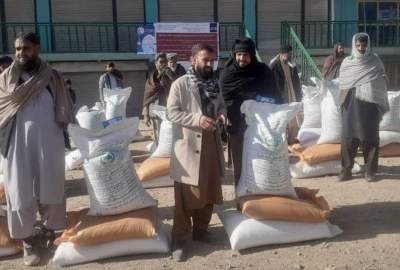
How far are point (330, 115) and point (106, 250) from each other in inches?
145

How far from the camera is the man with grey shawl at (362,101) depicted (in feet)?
19.4

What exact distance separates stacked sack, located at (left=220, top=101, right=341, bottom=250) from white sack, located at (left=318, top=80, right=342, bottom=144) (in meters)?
2.34

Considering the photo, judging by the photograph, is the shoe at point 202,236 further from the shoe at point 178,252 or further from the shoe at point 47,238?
the shoe at point 47,238

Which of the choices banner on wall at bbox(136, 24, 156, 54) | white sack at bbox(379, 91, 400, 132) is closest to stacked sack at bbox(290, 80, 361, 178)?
white sack at bbox(379, 91, 400, 132)

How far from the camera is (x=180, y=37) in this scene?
12.5m

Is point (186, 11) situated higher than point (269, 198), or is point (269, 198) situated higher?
point (186, 11)

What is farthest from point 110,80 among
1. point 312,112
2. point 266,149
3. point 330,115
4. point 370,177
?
point 266,149

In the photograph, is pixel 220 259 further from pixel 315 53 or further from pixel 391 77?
pixel 391 77

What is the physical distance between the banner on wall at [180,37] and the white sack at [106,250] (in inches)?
338

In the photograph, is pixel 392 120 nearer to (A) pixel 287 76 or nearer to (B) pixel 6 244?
(A) pixel 287 76

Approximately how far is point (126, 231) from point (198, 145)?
0.80 meters

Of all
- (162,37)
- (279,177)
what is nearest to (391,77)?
(162,37)

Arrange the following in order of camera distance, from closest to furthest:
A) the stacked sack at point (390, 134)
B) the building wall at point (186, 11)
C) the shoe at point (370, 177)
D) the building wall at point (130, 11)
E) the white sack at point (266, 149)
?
the white sack at point (266, 149) → the shoe at point (370, 177) → the stacked sack at point (390, 134) → the building wall at point (130, 11) → the building wall at point (186, 11)

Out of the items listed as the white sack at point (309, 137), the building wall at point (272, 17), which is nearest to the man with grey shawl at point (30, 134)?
the white sack at point (309, 137)
